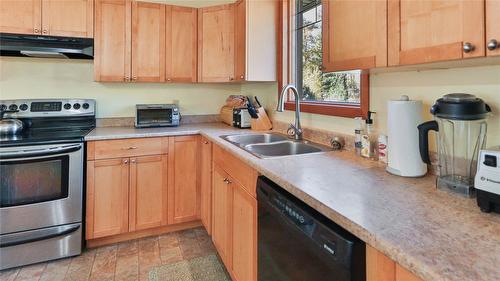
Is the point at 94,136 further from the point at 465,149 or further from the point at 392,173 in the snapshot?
the point at 465,149

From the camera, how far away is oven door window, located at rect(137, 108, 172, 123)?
2764mm

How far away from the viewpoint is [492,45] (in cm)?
75

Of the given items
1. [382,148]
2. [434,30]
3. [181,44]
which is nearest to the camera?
[434,30]

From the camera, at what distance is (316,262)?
0.91m

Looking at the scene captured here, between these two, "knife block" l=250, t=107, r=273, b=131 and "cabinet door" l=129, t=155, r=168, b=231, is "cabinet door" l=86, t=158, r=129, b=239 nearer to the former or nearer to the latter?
"cabinet door" l=129, t=155, r=168, b=231

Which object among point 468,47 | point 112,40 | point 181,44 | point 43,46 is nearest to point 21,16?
point 43,46

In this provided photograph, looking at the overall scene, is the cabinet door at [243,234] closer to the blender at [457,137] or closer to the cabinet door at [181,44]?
the blender at [457,137]

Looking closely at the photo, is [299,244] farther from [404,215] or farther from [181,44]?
→ [181,44]

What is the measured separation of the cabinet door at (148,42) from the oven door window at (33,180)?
1.00 meters

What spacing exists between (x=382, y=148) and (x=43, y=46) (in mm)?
2519

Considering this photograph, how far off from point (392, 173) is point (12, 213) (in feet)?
7.97

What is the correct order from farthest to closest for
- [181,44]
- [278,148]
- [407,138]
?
[181,44], [278,148], [407,138]

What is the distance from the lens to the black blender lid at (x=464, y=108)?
0.95 meters

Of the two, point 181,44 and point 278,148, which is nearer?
point 278,148
